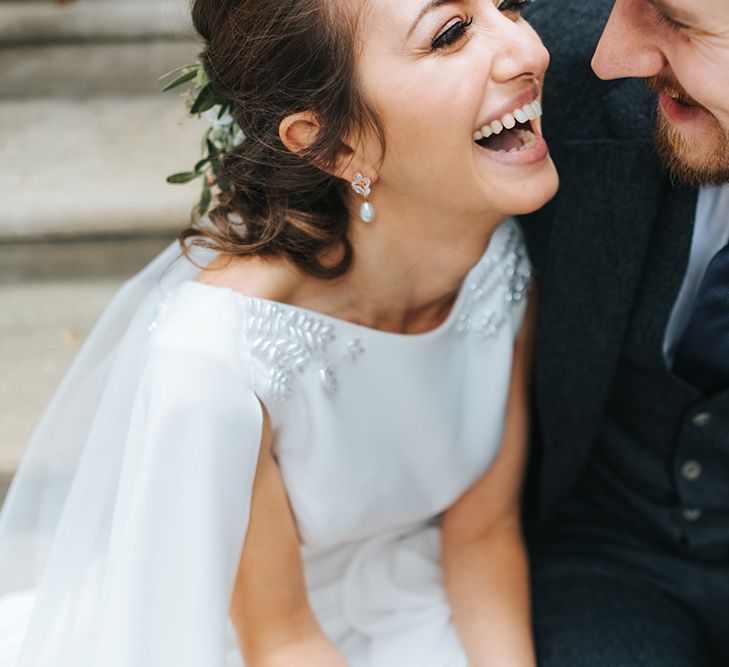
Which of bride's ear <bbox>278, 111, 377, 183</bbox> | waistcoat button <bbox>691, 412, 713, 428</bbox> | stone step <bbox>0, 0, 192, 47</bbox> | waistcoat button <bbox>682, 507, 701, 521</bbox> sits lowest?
stone step <bbox>0, 0, 192, 47</bbox>

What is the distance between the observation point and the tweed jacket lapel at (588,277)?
1.62 metres

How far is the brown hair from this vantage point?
1.40 meters

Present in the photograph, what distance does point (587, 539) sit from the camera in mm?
1936

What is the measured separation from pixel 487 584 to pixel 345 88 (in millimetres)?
873

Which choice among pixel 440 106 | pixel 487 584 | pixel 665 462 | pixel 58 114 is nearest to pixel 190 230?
pixel 440 106

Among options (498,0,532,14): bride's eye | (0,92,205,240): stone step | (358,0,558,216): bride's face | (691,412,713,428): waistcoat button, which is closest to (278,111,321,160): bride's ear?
(358,0,558,216): bride's face

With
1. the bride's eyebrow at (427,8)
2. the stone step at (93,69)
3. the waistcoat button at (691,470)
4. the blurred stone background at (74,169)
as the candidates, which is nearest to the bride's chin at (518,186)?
the bride's eyebrow at (427,8)

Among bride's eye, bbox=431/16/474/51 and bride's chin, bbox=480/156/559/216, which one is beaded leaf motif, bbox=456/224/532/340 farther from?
bride's eye, bbox=431/16/474/51

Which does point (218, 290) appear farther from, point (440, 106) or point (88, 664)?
point (88, 664)

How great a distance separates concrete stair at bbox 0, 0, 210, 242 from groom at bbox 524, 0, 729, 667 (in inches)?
51.3

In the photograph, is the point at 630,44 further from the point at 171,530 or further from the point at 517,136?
the point at 171,530

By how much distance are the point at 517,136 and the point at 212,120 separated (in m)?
Answer: 0.51

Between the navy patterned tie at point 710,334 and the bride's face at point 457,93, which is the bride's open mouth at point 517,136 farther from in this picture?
the navy patterned tie at point 710,334

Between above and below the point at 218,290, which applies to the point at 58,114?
below
